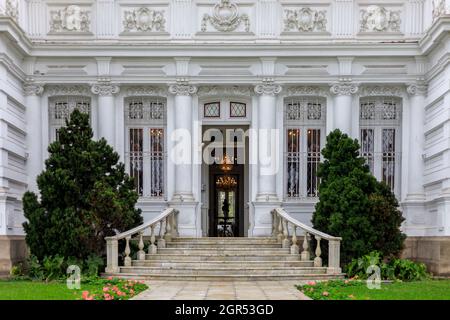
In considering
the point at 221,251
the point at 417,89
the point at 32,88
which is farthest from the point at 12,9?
the point at 417,89

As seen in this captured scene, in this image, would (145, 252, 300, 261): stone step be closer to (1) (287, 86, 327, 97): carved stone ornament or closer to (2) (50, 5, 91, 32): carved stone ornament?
(1) (287, 86, 327, 97): carved stone ornament

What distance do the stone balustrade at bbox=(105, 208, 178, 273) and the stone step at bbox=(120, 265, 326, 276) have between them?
36 cm

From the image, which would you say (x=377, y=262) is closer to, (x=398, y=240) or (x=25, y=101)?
(x=398, y=240)

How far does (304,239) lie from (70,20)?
34.6 feet

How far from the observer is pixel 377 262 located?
16859 mm

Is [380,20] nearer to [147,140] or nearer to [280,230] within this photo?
[280,230]

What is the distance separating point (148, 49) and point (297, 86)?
5.09 metres

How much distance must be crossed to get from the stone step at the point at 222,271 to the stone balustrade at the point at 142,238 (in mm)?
363

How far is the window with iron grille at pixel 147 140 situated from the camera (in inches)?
876

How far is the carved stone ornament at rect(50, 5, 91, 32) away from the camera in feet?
70.8

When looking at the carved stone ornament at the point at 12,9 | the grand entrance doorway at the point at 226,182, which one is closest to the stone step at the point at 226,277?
the grand entrance doorway at the point at 226,182

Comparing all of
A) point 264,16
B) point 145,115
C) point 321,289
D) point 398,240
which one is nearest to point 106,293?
point 321,289

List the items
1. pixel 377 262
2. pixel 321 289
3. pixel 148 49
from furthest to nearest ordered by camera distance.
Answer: pixel 148 49, pixel 377 262, pixel 321 289

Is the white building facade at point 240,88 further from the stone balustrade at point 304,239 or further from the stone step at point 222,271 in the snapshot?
the stone step at point 222,271
